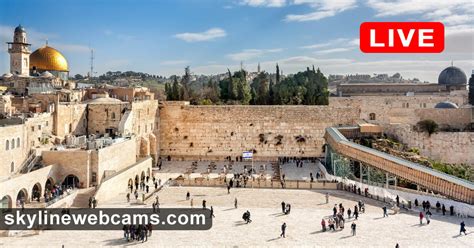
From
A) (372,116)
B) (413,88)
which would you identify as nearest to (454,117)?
(372,116)

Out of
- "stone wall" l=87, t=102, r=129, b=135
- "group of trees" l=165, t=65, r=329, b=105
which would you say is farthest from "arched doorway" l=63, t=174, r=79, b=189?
"group of trees" l=165, t=65, r=329, b=105

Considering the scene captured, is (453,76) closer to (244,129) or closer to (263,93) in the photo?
(263,93)

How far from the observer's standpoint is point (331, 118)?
31375mm

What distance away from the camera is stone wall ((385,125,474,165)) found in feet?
94.0

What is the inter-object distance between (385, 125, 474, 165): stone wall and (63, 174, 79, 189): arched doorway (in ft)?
66.5

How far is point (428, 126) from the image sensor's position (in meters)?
29.6

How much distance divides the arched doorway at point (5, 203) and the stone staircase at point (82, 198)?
2159 millimetres

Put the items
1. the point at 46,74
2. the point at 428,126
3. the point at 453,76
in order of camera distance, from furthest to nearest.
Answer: the point at 453,76, the point at 46,74, the point at 428,126

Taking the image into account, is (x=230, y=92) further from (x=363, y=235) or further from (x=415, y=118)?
(x=363, y=235)

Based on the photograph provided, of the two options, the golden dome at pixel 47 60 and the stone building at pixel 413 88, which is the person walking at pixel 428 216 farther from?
the stone building at pixel 413 88

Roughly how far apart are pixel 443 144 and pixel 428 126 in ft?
4.65

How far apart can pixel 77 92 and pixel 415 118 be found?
23270 millimetres

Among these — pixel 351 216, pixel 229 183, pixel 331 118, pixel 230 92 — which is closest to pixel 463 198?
pixel 351 216

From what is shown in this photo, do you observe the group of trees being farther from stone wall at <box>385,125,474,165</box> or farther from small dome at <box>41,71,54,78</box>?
small dome at <box>41,71,54,78</box>
